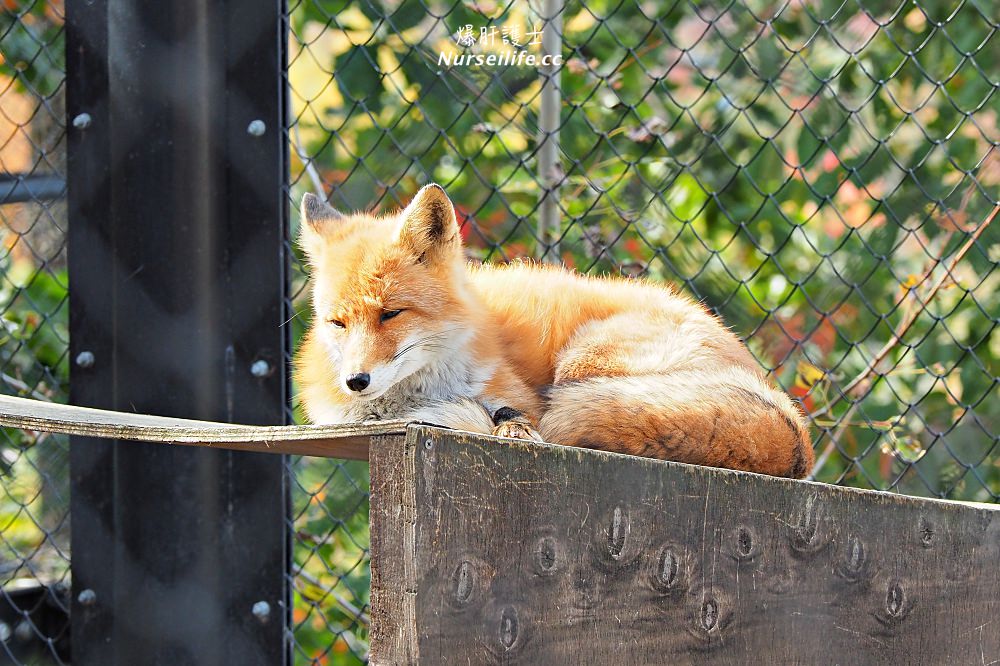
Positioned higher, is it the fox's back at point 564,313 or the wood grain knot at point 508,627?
the fox's back at point 564,313

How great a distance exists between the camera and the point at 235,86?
200 centimetres

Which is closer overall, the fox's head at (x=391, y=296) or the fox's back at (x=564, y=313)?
the fox's head at (x=391, y=296)

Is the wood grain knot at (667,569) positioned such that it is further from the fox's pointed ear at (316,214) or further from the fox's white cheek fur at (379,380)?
the fox's pointed ear at (316,214)

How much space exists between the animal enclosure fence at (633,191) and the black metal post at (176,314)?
513mm

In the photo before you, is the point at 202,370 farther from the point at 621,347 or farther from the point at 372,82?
the point at 372,82

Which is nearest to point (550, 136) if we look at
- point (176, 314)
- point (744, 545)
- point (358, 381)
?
point (176, 314)

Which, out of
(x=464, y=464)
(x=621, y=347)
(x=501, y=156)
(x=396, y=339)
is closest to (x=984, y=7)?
(x=501, y=156)

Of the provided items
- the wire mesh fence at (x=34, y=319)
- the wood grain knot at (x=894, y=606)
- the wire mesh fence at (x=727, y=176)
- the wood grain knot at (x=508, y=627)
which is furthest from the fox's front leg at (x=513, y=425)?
the wire mesh fence at (x=34, y=319)

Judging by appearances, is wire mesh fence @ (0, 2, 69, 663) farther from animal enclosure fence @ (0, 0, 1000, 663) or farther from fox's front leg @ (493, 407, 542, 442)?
fox's front leg @ (493, 407, 542, 442)

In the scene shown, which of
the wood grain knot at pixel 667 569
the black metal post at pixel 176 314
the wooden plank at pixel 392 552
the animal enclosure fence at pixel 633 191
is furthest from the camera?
the animal enclosure fence at pixel 633 191

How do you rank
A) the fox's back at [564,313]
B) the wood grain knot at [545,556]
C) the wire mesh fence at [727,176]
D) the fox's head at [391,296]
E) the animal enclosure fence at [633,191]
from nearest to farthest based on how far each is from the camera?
the wood grain knot at [545,556], the fox's head at [391,296], the fox's back at [564,313], the animal enclosure fence at [633,191], the wire mesh fence at [727,176]

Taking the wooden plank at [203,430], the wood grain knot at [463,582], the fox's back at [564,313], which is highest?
the fox's back at [564,313]

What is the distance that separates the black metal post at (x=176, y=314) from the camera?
1935 millimetres

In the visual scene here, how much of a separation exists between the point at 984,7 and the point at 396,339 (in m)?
2.77
